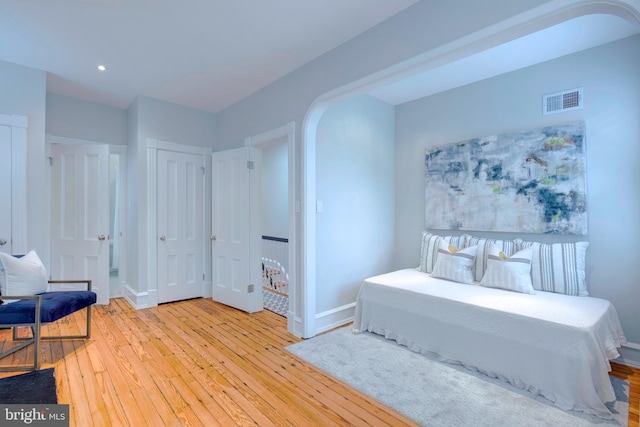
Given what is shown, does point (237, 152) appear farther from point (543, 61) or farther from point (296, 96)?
point (543, 61)

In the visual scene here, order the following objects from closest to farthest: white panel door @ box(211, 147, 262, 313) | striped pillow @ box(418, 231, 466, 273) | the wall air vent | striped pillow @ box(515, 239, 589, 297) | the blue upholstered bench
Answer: the blue upholstered bench < striped pillow @ box(515, 239, 589, 297) < the wall air vent < striped pillow @ box(418, 231, 466, 273) < white panel door @ box(211, 147, 262, 313)

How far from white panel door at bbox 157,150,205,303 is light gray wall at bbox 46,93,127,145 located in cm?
95

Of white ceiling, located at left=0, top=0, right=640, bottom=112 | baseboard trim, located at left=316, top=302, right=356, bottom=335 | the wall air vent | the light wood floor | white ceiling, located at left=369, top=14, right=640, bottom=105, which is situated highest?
white ceiling, located at left=0, top=0, right=640, bottom=112

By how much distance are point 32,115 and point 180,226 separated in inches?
76.3

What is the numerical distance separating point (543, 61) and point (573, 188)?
4.19 feet

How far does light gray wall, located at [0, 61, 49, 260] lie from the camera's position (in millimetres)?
3143

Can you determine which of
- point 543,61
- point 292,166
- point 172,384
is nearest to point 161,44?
point 292,166

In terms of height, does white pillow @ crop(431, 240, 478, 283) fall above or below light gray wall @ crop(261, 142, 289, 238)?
below

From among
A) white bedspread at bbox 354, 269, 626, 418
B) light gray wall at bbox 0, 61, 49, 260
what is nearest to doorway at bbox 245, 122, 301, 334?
white bedspread at bbox 354, 269, 626, 418

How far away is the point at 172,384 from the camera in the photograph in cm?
223

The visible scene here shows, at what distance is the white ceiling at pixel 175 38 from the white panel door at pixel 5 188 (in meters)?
0.80

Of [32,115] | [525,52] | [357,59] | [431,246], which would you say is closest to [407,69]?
[357,59]

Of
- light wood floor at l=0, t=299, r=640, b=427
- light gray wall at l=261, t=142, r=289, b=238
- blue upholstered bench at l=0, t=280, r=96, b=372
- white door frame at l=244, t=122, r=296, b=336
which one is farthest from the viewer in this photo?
light gray wall at l=261, t=142, r=289, b=238

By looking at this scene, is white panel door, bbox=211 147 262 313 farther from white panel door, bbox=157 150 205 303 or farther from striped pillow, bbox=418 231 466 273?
striped pillow, bbox=418 231 466 273
